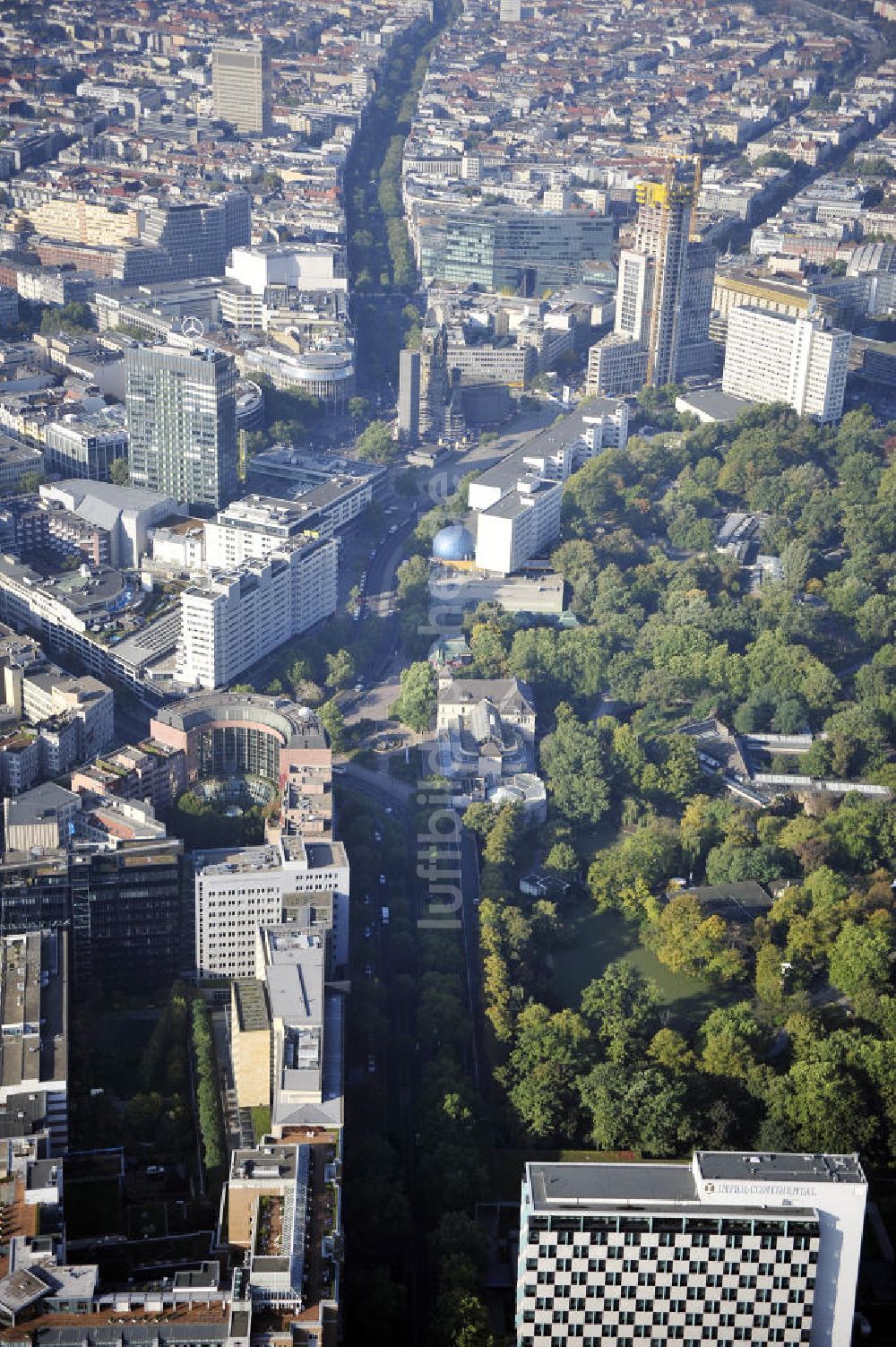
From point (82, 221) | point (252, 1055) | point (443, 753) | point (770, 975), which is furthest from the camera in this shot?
point (82, 221)

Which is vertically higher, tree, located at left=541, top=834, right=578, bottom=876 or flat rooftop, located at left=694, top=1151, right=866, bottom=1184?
flat rooftop, located at left=694, top=1151, right=866, bottom=1184

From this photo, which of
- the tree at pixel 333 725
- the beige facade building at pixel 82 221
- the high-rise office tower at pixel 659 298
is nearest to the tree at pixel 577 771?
the tree at pixel 333 725

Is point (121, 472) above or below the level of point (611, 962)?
above

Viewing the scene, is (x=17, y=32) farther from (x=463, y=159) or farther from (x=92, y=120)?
(x=463, y=159)

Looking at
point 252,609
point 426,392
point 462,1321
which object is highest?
point 426,392

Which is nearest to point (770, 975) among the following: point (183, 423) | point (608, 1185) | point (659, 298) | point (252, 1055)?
point (252, 1055)

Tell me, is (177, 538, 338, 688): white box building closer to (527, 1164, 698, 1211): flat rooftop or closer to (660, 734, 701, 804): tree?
(660, 734, 701, 804): tree

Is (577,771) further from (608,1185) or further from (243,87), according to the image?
(243,87)

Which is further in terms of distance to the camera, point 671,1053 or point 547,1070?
point 671,1053

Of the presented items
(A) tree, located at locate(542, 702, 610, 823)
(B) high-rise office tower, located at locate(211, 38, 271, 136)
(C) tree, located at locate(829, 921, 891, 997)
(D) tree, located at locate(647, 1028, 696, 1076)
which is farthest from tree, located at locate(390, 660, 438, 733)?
(B) high-rise office tower, located at locate(211, 38, 271, 136)
